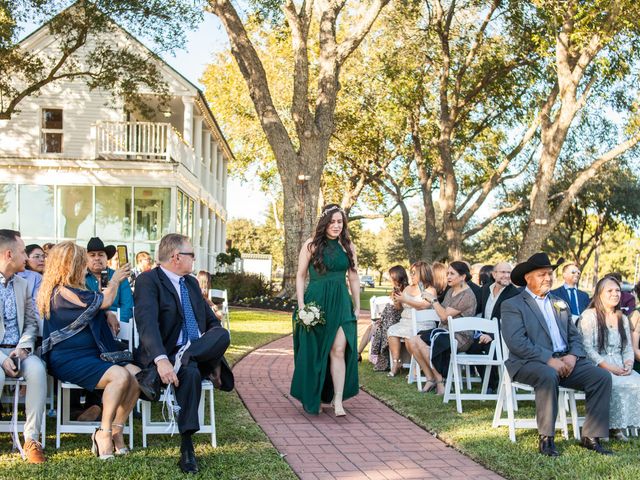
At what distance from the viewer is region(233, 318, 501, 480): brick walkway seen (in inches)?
233

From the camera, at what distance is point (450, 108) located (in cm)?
2980

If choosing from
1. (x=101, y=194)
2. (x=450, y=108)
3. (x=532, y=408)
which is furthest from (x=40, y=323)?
(x=450, y=108)

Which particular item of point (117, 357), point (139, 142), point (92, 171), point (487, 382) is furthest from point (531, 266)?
point (139, 142)

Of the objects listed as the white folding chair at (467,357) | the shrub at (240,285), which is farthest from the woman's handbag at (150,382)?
the shrub at (240,285)

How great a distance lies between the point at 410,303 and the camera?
10203 millimetres

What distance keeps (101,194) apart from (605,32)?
16376 mm

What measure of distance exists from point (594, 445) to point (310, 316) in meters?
3.01

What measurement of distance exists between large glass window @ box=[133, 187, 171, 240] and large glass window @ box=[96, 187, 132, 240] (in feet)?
0.94

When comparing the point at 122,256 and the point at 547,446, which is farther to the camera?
the point at 122,256

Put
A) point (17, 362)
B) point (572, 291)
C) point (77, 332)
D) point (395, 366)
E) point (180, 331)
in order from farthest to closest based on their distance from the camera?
point (395, 366) → point (572, 291) → point (180, 331) → point (77, 332) → point (17, 362)

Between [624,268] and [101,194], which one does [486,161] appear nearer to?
[101,194]

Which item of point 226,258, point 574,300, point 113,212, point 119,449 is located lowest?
point 119,449

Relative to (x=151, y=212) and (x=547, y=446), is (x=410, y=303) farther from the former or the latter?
(x=151, y=212)

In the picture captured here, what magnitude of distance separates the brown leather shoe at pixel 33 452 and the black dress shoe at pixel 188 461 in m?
1.05
